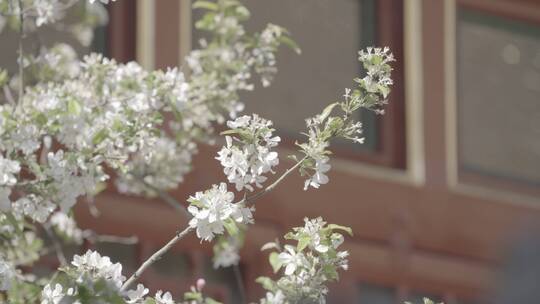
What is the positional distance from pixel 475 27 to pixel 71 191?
5806 mm

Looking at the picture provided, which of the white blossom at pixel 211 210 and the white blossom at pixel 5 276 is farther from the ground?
the white blossom at pixel 211 210

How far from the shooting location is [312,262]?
4629mm

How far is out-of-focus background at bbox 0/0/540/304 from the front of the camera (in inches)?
357

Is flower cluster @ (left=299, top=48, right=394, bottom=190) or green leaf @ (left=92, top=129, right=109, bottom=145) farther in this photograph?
green leaf @ (left=92, top=129, right=109, bottom=145)

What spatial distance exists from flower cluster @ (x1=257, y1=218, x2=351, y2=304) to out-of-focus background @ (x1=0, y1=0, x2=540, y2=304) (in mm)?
4015

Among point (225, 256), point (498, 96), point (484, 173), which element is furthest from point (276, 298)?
point (498, 96)

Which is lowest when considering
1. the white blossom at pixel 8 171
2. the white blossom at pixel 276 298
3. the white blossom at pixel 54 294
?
the white blossom at pixel 54 294

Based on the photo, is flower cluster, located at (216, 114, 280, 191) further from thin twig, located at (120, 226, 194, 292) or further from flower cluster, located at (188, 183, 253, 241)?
thin twig, located at (120, 226, 194, 292)

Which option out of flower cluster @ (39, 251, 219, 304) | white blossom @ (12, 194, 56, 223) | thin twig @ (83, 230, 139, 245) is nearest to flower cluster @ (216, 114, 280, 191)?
flower cluster @ (39, 251, 219, 304)

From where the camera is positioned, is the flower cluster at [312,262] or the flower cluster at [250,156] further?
the flower cluster at [312,262]

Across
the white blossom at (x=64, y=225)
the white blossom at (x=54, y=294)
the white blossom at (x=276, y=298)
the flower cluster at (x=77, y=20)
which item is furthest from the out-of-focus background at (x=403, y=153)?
the white blossom at (x=54, y=294)

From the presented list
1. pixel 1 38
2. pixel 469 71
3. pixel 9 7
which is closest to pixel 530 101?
pixel 469 71

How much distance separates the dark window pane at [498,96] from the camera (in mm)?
10531

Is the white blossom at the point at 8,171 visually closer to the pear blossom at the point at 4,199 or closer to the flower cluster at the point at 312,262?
the pear blossom at the point at 4,199
